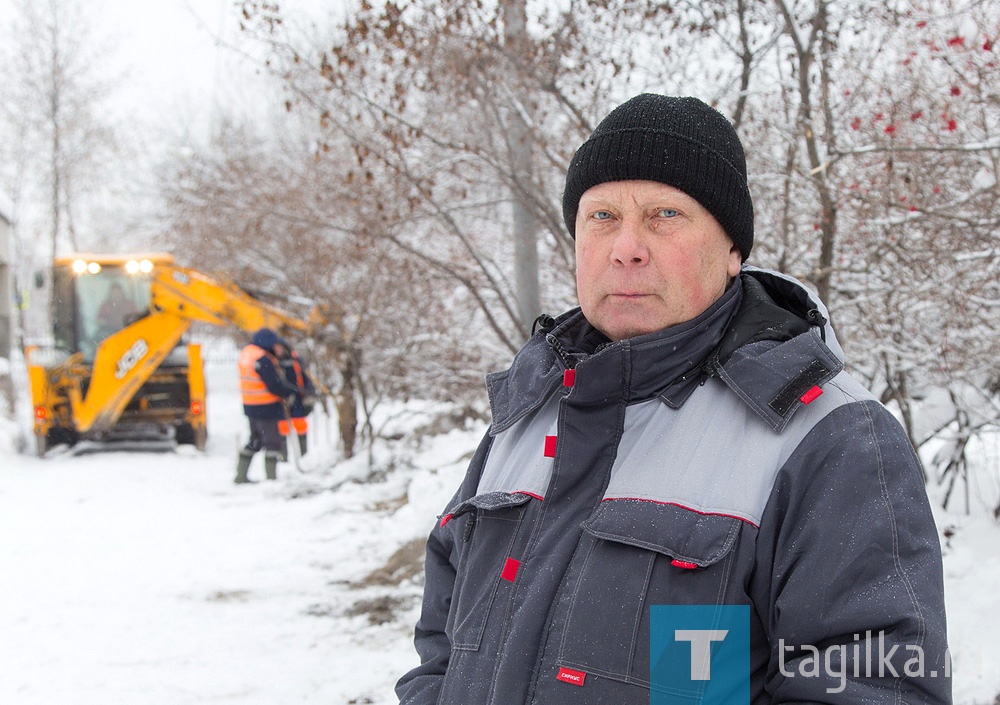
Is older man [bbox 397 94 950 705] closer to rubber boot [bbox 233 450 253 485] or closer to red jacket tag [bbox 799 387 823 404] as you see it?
red jacket tag [bbox 799 387 823 404]

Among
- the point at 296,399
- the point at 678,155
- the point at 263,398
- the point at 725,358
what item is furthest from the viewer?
the point at 296,399

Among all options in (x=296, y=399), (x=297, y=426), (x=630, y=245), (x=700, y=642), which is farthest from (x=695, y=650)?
(x=297, y=426)

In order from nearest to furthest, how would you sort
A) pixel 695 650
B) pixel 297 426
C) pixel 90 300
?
pixel 695 650 → pixel 297 426 → pixel 90 300

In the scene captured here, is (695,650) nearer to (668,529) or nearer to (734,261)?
(668,529)

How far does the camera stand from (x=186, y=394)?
13.2 metres

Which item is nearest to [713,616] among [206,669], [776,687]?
[776,687]

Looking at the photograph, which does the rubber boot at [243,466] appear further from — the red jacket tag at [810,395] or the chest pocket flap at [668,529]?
the red jacket tag at [810,395]

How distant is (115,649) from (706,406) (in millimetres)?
4576

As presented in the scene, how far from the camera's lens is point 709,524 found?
4.59ft

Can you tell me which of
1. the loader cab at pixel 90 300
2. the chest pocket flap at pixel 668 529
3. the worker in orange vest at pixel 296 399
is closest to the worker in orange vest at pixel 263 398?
the worker in orange vest at pixel 296 399

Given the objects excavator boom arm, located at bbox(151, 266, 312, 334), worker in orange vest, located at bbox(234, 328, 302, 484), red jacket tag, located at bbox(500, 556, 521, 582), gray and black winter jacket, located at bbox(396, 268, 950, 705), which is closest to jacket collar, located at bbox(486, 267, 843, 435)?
gray and black winter jacket, located at bbox(396, 268, 950, 705)

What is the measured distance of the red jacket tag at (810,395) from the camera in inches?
55.9

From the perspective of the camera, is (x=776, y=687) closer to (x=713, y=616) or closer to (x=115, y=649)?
(x=713, y=616)

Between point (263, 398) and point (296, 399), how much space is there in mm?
520
